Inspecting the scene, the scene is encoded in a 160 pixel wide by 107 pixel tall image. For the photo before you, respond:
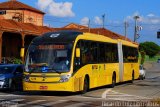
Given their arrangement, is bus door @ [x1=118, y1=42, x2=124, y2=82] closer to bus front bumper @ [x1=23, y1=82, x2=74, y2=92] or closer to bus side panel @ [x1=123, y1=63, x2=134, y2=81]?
bus side panel @ [x1=123, y1=63, x2=134, y2=81]

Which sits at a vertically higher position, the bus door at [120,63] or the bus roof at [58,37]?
the bus roof at [58,37]

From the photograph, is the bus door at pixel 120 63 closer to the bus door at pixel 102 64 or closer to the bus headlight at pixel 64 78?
the bus door at pixel 102 64

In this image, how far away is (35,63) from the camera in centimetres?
2055

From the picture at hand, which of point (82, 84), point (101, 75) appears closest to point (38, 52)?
point (82, 84)

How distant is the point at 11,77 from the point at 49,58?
430 centimetres

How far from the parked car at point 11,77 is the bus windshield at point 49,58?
3158 millimetres

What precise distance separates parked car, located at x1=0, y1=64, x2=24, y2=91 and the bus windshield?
3.16 meters

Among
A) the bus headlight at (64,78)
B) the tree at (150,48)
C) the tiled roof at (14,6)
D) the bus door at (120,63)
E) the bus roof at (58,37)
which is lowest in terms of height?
the bus headlight at (64,78)

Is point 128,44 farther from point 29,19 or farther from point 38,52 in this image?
point 29,19

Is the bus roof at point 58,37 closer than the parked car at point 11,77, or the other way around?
the bus roof at point 58,37

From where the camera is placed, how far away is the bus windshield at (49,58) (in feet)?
66.1

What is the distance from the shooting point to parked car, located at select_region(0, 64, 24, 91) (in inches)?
924

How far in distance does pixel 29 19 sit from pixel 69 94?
5603 centimetres

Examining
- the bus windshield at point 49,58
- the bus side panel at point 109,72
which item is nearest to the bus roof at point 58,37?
the bus windshield at point 49,58
